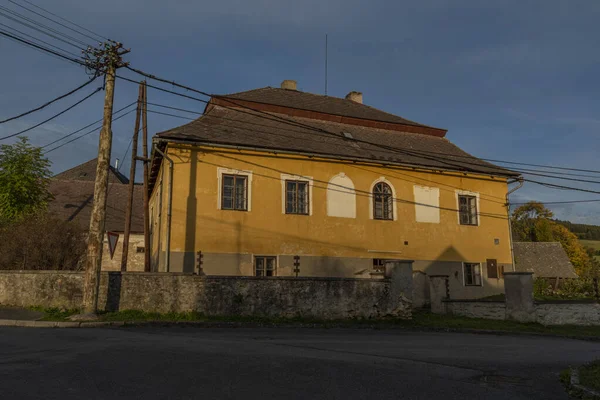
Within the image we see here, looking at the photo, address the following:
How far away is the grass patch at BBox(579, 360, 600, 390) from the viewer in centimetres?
693

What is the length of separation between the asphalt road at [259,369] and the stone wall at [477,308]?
861 centimetres

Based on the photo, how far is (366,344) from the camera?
11211 millimetres

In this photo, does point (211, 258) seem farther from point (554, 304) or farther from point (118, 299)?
point (554, 304)

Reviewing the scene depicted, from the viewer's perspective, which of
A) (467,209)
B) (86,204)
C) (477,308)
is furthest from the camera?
(86,204)

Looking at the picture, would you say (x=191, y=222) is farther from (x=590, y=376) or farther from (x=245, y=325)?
(x=590, y=376)

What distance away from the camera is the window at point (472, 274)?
25469mm

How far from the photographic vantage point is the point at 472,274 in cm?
2566

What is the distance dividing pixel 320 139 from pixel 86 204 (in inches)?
738

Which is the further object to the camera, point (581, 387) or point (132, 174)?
point (132, 174)

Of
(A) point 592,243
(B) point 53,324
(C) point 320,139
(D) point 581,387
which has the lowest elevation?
(D) point 581,387

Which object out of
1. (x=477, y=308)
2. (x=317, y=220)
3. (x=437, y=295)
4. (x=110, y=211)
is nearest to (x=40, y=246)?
(x=317, y=220)

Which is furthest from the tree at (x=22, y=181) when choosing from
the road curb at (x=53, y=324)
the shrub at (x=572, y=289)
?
the shrub at (x=572, y=289)

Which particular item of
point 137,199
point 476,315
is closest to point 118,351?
point 476,315

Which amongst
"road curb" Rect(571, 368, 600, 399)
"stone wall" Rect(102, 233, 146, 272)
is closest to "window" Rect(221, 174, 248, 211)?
"stone wall" Rect(102, 233, 146, 272)
